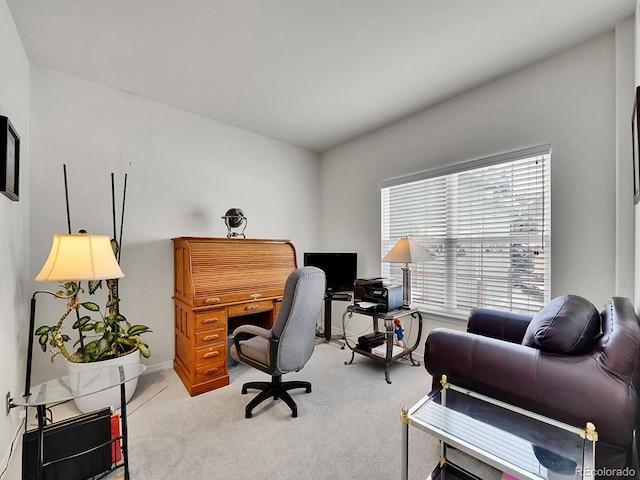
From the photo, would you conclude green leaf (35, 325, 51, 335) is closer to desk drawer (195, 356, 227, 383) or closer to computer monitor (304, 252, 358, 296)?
desk drawer (195, 356, 227, 383)

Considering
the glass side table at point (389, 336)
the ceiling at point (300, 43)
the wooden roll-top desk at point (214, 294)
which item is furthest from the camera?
the glass side table at point (389, 336)

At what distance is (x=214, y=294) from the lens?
2514 millimetres

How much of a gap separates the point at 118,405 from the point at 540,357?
280 cm

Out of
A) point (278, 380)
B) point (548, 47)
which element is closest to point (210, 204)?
point (278, 380)

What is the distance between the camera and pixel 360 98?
2.79 meters

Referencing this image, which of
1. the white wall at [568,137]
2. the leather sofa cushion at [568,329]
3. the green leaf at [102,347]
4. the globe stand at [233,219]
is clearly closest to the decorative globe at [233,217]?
the globe stand at [233,219]

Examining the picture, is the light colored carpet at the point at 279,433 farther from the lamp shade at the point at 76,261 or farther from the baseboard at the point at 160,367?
the lamp shade at the point at 76,261

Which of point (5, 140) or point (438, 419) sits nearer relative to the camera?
point (438, 419)

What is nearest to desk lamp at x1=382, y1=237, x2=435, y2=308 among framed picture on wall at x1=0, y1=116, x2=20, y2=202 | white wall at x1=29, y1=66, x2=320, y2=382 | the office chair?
the office chair

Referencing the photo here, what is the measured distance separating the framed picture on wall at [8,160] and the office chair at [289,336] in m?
1.65

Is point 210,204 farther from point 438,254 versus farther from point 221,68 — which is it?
point 438,254

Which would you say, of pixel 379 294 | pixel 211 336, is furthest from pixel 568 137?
pixel 211 336

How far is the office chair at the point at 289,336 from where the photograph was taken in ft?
6.28

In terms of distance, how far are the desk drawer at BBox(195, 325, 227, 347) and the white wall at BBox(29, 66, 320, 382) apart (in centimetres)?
72
